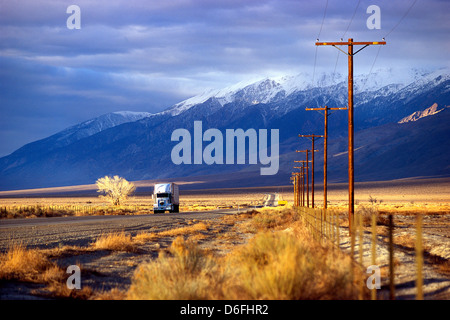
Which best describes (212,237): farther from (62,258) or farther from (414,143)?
(414,143)

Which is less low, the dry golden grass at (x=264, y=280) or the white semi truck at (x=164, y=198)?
the white semi truck at (x=164, y=198)

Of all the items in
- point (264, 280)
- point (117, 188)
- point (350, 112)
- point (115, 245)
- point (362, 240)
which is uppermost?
point (350, 112)

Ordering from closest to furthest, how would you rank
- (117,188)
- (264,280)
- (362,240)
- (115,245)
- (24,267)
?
(264,280) → (362,240) → (24,267) → (115,245) → (117,188)

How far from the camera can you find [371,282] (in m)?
11.9

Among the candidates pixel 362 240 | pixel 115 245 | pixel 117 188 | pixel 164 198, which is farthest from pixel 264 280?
pixel 117 188

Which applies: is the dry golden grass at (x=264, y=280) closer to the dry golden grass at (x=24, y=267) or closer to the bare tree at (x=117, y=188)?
the dry golden grass at (x=24, y=267)

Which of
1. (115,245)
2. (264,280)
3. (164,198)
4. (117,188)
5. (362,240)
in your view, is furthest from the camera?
(117,188)

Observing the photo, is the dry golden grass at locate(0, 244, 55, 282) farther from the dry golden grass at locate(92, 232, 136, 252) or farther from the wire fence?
the wire fence

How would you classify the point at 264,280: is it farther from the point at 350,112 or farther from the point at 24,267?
the point at 350,112

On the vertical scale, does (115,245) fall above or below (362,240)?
below

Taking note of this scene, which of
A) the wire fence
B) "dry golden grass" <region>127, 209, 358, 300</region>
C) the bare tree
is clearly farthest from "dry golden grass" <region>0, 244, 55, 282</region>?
the bare tree

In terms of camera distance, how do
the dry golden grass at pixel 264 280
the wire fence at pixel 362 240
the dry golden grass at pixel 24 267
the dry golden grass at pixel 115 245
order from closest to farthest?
1. the wire fence at pixel 362 240
2. the dry golden grass at pixel 264 280
3. the dry golden grass at pixel 24 267
4. the dry golden grass at pixel 115 245

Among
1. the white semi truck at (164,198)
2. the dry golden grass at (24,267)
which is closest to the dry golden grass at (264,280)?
the dry golden grass at (24,267)

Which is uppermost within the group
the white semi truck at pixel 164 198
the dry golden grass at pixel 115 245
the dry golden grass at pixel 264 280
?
the white semi truck at pixel 164 198
